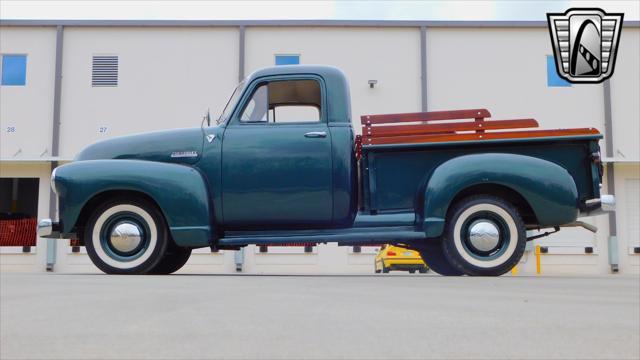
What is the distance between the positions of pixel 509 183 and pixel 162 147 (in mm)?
1689

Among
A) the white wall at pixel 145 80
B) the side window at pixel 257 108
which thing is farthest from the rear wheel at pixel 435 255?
the white wall at pixel 145 80

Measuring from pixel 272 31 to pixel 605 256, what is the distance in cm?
870

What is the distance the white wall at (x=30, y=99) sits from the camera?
13.0 metres

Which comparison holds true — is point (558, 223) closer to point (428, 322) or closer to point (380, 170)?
point (380, 170)

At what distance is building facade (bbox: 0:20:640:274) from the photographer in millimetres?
12805

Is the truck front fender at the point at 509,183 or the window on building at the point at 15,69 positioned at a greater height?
the window on building at the point at 15,69

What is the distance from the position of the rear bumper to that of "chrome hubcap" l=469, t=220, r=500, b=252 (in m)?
0.54

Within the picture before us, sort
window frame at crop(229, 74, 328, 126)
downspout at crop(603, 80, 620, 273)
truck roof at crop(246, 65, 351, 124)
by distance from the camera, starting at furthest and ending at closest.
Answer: downspout at crop(603, 80, 620, 273), truck roof at crop(246, 65, 351, 124), window frame at crop(229, 74, 328, 126)

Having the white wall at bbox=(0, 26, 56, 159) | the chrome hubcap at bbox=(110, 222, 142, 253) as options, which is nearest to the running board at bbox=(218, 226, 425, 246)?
the chrome hubcap at bbox=(110, 222, 142, 253)

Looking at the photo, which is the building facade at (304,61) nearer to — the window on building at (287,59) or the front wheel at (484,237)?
the window on building at (287,59)

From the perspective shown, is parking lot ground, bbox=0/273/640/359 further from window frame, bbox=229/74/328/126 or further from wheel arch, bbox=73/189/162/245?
window frame, bbox=229/74/328/126

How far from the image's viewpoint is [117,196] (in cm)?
296

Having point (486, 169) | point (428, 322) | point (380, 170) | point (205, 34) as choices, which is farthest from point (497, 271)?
point (205, 34)

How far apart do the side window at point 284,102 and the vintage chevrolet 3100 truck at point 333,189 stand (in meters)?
0.20
